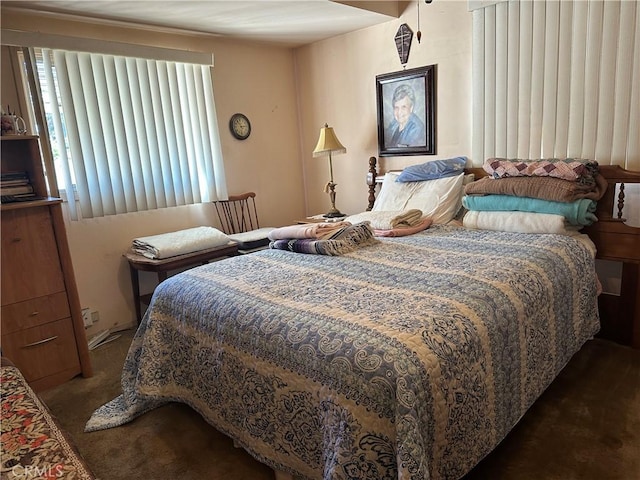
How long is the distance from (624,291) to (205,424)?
7.79ft

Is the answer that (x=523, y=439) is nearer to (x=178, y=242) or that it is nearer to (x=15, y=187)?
(x=178, y=242)

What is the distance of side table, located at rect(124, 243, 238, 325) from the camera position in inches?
118

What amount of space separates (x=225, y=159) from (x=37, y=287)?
1.79 m

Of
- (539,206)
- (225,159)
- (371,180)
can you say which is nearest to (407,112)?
(371,180)

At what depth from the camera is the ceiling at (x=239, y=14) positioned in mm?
2689

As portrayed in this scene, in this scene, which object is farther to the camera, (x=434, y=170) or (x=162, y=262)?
(x=434, y=170)

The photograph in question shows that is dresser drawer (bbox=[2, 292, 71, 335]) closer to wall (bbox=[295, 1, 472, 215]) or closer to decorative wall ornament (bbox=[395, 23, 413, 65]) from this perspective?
wall (bbox=[295, 1, 472, 215])

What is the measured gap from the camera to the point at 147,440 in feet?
6.61

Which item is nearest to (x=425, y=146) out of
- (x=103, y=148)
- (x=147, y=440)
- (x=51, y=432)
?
(x=103, y=148)

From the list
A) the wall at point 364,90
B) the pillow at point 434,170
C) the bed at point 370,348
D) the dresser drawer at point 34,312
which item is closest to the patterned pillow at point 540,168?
the pillow at point 434,170

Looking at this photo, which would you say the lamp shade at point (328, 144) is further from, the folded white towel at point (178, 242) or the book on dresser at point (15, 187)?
the book on dresser at point (15, 187)

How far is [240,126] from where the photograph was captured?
382 centimetres

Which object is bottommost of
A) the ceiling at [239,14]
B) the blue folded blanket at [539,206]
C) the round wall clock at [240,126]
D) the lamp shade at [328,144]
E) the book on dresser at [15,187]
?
the blue folded blanket at [539,206]

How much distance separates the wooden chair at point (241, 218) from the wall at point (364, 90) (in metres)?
0.66
